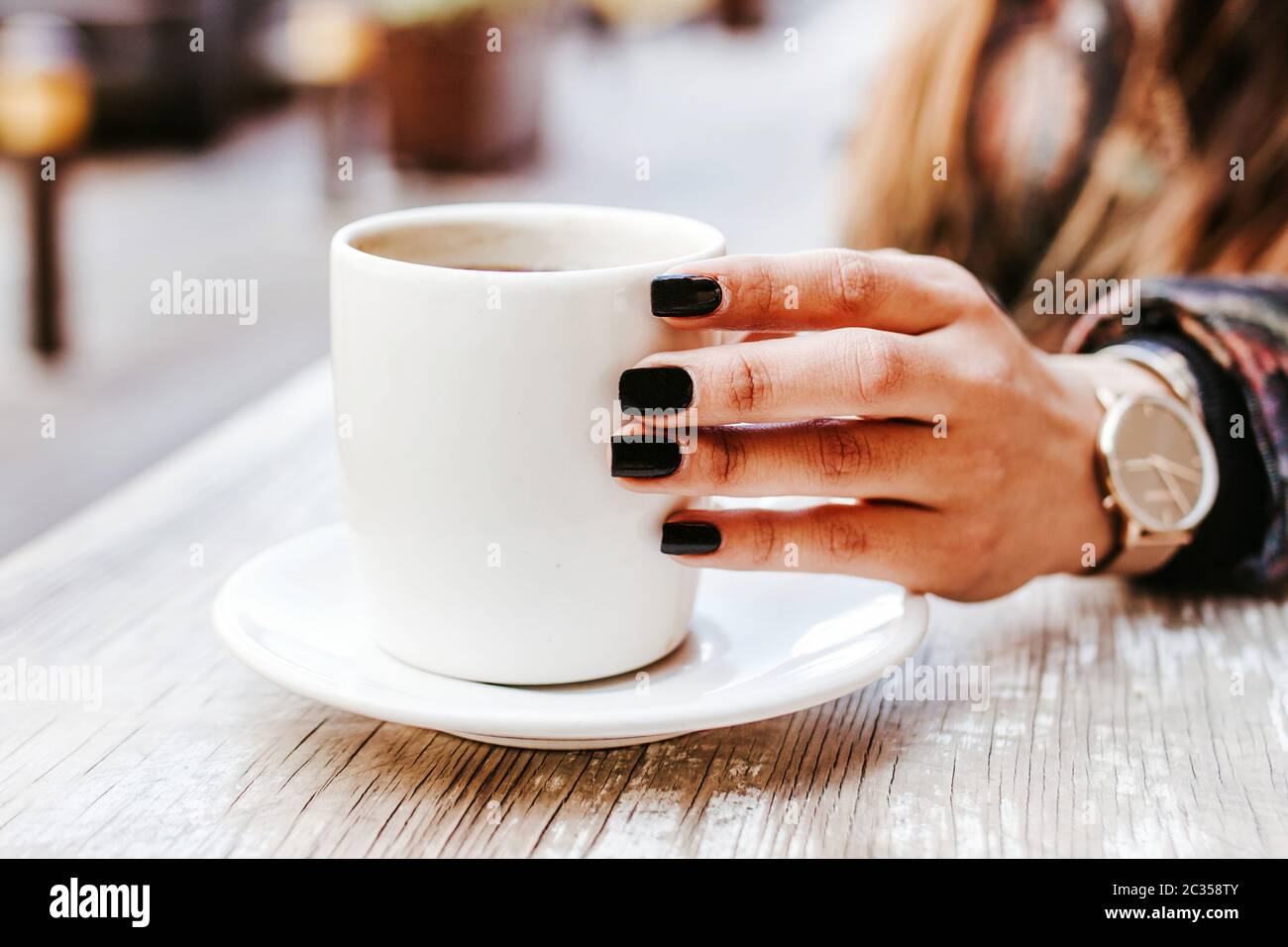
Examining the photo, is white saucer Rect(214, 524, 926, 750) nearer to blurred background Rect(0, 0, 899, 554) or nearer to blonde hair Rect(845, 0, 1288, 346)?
blonde hair Rect(845, 0, 1288, 346)

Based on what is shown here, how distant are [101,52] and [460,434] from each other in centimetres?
414

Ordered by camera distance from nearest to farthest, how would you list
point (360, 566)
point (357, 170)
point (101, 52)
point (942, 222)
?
point (360, 566)
point (942, 222)
point (357, 170)
point (101, 52)

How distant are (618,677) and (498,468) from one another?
115mm

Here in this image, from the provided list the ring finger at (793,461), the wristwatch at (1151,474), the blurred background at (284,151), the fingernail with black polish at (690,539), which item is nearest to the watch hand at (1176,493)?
the wristwatch at (1151,474)

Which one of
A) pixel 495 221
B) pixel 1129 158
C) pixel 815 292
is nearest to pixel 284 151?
pixel 1129 158

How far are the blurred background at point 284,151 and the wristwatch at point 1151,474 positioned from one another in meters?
0.63

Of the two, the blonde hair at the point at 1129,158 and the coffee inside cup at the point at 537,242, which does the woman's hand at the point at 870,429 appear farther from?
the blonde hair at the point at 1129,158

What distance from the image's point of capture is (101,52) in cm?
398

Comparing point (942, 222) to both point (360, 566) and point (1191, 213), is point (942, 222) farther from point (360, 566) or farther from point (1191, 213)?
point (360, 566)

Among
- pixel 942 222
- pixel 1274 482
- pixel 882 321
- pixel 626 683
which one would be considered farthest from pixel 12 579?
pixel 942 222

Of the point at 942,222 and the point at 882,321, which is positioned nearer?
the point at 882,321

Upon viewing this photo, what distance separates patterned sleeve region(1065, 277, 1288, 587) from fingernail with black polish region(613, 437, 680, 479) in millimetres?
325

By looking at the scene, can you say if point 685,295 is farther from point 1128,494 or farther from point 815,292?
point 1128,494

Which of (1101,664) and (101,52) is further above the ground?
(101,52)
